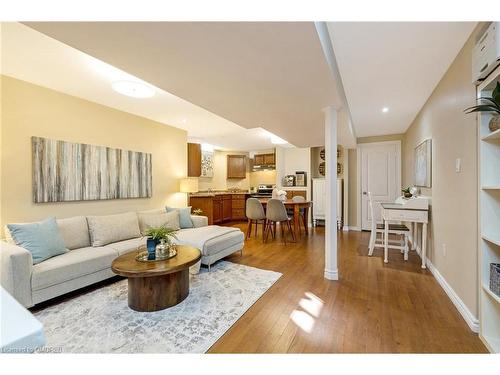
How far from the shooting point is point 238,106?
2.70 m

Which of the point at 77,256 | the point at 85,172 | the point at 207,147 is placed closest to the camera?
the point at 77,256

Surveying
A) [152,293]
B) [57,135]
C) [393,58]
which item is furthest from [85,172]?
[393,58]

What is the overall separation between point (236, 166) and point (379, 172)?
409 cm

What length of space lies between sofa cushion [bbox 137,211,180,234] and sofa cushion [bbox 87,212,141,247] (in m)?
0.14

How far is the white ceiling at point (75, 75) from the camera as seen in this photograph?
182 cm

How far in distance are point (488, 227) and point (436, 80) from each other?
73.1 inches

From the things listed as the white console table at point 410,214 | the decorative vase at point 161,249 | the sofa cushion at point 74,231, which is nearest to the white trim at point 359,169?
the white console table at point 410,214

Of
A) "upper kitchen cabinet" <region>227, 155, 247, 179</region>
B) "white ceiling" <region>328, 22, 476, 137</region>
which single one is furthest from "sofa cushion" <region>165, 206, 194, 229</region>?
"upper kitchen cabinet" <region>227, 155, 247, 179</region>

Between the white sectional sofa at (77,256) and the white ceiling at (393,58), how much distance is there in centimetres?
259

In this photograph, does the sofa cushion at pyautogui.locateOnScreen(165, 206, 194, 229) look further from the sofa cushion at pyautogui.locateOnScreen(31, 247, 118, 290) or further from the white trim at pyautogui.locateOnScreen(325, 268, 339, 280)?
the white trim at pyautogui.locateOnScreen(325, 268, 339, 280)

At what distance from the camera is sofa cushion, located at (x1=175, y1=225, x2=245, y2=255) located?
283cm

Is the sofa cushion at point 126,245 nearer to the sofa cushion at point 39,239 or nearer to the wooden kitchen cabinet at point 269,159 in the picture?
the sofa cushion at point 39,239

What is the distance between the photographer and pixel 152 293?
6.42 ft

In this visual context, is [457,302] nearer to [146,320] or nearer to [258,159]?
[146,320]
